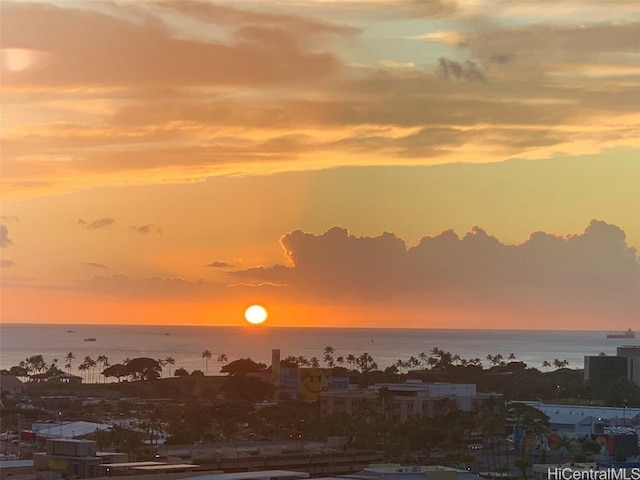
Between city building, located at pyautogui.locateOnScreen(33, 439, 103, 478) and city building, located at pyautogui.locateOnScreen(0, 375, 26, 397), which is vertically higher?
city building, located at pyautogui.locateOnScreen(0, 375, 26, 397)

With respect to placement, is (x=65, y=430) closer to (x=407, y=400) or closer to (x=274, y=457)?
(x=274, y=457)

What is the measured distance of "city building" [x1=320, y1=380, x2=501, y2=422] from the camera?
36.4 metres

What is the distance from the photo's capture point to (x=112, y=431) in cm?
2628

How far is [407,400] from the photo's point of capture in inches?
1454

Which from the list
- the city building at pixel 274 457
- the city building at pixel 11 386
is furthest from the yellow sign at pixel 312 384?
the city building at pixel 274 457

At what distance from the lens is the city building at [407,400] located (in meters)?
36.4

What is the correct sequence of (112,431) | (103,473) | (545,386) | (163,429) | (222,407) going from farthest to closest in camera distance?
1. (545,386)
2. (222,407)
3. (163,429)
4. (112,431)
5. (103,473)

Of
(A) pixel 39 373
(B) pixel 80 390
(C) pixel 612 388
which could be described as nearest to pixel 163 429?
(C) pixel 612 388

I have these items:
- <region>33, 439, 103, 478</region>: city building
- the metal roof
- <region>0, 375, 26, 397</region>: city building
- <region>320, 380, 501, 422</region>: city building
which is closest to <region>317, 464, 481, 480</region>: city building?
<region>33, 439, 103, 478</region>: city building

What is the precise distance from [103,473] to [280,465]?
5712 millimetres

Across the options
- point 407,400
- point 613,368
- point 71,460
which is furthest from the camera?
point 613,368

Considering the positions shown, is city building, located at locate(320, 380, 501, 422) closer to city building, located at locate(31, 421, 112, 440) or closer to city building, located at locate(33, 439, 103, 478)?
city building, located at locate(31, 421, 112, 440)

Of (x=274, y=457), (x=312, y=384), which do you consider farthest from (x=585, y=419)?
(x=312, y=384)

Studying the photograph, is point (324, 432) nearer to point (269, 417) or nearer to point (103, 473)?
point (269, 417)
